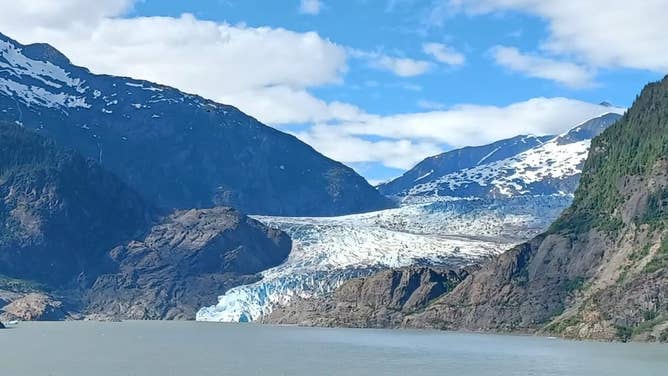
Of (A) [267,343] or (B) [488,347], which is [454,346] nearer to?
(B) [488,347]

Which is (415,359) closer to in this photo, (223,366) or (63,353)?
(223,366)

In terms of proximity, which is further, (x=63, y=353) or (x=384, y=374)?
(x=63, y=353)

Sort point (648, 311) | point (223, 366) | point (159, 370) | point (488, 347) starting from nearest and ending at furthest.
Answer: point (159, 370), point (223, 366), point (488, 347), point (648, 311)

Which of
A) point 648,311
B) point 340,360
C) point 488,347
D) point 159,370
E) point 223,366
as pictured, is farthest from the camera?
point 648,311

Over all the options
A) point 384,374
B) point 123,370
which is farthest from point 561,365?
point 123,370

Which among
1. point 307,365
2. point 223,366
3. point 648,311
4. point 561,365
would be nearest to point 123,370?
point 223,366

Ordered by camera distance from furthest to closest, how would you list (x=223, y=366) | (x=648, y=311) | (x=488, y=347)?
1. (x=648, y=311)
2. (x=488, y=347)
3. (x=223, y=366)
